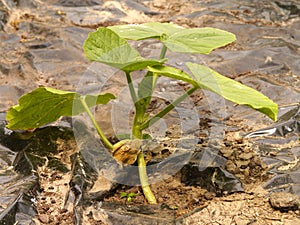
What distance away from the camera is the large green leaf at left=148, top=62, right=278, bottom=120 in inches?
61.4

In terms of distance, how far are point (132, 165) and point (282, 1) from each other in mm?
2309

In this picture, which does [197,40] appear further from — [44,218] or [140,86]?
[44,218]

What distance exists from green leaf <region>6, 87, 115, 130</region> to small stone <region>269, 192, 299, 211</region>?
0.77 m

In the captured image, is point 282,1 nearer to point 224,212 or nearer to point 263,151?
point 263,151

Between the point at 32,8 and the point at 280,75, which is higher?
the point at 32,8

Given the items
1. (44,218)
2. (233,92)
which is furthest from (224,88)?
(44,218)

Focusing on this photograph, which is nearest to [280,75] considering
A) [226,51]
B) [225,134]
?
[226,51]

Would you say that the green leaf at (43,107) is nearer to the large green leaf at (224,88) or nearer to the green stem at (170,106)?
the green stem at (170,106)

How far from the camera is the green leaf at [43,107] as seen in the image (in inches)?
68.8

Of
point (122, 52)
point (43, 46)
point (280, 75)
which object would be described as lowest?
point (280, 75)

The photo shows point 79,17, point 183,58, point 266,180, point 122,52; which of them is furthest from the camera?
point 79,17

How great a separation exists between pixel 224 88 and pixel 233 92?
3 centimetres

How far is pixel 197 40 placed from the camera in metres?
1.83

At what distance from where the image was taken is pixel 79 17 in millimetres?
3508
